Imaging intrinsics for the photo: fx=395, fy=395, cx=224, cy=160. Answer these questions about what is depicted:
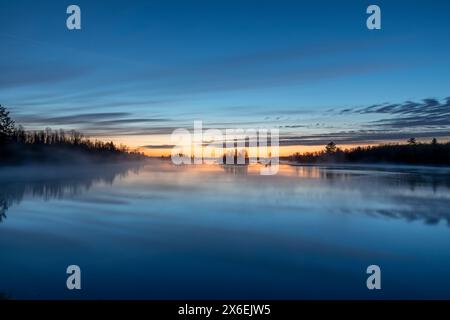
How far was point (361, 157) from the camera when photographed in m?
95.8

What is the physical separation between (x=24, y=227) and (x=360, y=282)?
859 centimetres

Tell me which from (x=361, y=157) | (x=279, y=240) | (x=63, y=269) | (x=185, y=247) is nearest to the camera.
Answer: (x=63, y=269)

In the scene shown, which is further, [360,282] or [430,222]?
[430,222]

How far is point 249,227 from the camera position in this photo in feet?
34.8

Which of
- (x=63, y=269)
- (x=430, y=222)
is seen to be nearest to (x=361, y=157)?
(x=430, y=222)

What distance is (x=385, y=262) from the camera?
7.47 meters

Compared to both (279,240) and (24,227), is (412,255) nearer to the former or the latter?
(279,240)
